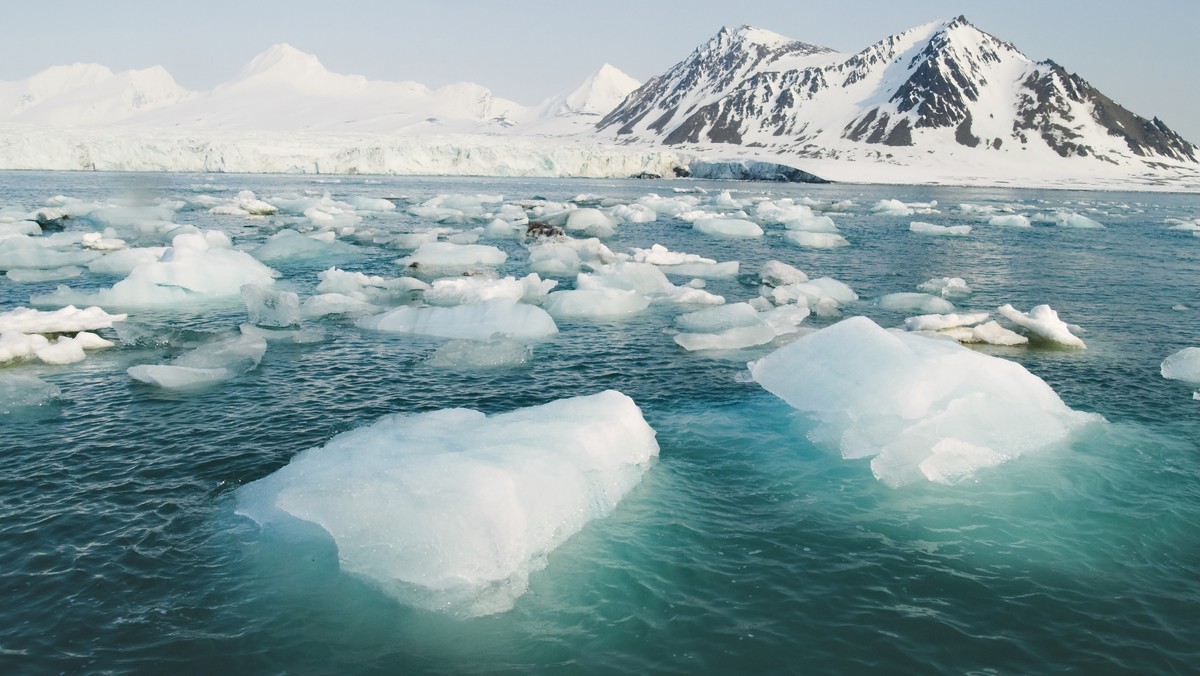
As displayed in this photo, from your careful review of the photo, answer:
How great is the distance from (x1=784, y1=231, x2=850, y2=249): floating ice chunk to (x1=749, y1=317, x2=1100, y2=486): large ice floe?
27.7 meters

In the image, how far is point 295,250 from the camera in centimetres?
3259

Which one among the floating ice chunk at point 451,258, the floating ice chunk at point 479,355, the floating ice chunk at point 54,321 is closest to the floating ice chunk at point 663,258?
the floating ice chunk at point 451,258

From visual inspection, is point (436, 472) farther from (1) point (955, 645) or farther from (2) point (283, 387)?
(2) point (283, 387)

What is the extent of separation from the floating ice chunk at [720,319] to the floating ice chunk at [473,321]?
12.3ft

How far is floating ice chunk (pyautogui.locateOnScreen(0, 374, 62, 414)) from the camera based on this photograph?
1320cm

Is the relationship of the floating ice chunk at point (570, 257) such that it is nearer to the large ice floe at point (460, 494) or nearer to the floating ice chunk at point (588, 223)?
the floating ice chunk at point (588, 223)

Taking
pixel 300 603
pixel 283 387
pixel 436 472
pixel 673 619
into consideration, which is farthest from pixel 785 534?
pixel 283 387

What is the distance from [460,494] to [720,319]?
43.7 feet

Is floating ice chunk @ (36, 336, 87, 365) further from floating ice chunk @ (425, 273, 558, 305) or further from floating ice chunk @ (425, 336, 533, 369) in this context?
floating ice chunk @ (425, 273, 558, 305)

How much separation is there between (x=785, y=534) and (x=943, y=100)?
19654cm

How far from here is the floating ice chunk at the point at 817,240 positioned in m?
40.5

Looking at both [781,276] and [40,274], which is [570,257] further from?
[40,274]

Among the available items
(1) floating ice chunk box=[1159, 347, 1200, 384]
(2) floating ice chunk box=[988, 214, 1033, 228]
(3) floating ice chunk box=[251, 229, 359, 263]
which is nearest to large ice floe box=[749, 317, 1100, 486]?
(1) floating ice chunk box=[1159, 347, 1200, 384]

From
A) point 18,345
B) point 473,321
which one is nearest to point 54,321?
point 18,345
